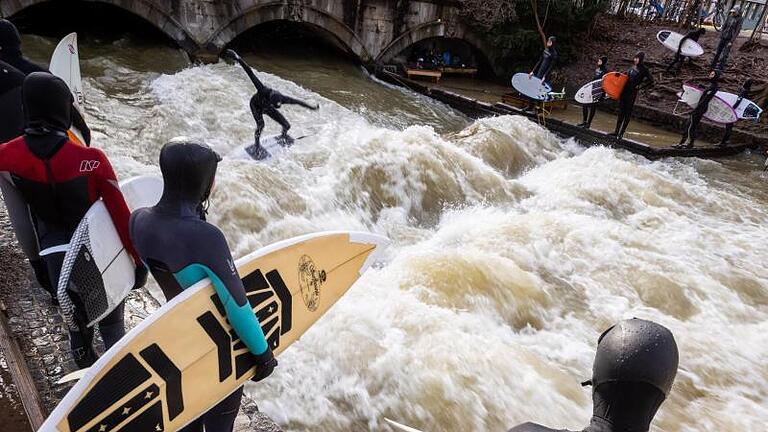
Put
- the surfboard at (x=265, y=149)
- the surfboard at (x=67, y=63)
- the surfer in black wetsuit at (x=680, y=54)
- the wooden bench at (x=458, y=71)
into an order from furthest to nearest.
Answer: the wooden bench at (x=458, y=71) → the surfer in black wetsuit at (x=680, y=54) → the surfboard at (x=265, y=149) → the surfboard at (x=67, y=63)

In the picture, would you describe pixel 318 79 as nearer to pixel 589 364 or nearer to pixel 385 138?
pixel 385 138

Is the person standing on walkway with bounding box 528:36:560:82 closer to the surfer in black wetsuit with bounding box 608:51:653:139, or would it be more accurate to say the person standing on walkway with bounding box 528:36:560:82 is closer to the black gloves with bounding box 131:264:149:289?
the surfer in black wetsuit with bounding box 608:51:653:139

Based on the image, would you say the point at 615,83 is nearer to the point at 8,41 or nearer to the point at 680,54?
the point at 680,54

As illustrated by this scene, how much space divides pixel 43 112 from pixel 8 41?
1.72m

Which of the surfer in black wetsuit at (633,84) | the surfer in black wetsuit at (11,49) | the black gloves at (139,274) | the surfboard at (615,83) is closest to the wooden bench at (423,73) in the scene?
the surfboard at (615,83)

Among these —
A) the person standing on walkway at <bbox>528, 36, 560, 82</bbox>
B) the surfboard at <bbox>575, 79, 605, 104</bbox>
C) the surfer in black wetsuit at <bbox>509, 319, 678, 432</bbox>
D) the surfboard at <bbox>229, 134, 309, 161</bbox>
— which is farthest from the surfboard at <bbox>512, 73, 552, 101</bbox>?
the surfer in black wetsuit at <bbox>509, 319, 678, 432</bbox>

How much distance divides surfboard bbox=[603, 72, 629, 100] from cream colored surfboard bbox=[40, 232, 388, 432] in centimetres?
991

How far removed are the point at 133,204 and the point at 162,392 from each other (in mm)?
1375

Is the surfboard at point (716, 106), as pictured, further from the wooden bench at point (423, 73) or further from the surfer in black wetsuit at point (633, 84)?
the wooden bench at point (423, 73)

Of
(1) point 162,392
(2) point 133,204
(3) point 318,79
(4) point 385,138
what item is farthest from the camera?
(3) point 318,79

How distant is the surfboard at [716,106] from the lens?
11219mm

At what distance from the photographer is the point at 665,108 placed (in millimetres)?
13992

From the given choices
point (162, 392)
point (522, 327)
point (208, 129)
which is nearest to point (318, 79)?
point (208, 129)

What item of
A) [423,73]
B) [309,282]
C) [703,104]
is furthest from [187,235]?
[423,73]
